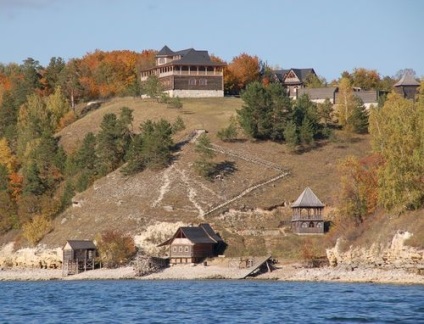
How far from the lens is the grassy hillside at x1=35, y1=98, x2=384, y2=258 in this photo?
110 m

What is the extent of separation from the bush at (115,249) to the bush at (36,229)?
13.2 m

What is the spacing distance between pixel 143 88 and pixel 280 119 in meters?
39.7

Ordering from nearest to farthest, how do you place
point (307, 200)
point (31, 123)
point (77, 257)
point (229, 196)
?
→ point (77, 257)
point (307, 200)
point (229, 196)
point (31, 123)

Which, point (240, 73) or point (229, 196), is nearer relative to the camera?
point (229, 196)

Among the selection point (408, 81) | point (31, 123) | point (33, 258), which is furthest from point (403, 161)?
point (31, 123)

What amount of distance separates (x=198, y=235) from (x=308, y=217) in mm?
13816

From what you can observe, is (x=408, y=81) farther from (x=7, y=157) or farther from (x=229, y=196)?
(x=7, y=157)

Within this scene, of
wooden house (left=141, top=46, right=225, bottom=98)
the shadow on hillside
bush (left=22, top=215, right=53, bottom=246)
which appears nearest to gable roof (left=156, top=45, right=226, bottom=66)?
wooden house (left=141, top=46, right=225, bottom=98)

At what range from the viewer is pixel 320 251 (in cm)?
9994

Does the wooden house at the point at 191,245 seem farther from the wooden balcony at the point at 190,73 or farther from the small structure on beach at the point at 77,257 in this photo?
the wooden balcony at the point at 190,73

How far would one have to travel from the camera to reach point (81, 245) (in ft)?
347

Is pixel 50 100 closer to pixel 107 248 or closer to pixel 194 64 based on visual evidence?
pixel 194 64

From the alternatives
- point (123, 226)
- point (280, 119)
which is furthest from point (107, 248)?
point (280, 119)

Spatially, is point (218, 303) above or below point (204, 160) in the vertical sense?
below
